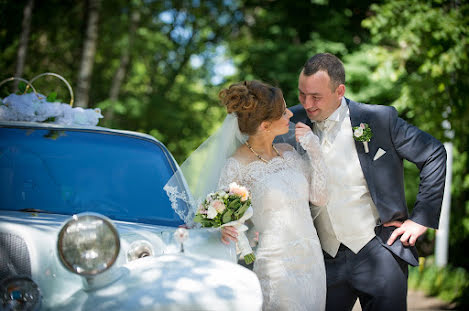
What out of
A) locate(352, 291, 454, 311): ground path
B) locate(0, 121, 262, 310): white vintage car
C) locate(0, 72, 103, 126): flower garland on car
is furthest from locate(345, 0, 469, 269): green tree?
locate(0, 121, 262, 310): white vintage car

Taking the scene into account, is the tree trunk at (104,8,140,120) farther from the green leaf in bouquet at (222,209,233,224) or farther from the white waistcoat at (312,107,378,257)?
the green leaf in bouquet at (222,209,233,224)

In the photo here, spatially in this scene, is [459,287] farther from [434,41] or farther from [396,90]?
[396,90]

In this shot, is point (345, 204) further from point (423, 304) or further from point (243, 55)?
point (243, 55)

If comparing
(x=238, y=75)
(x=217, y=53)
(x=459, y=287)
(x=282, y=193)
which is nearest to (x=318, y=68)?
(x=282, y=193)

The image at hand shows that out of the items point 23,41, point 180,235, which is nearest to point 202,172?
point 180,235

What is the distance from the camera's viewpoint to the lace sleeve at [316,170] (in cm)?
343

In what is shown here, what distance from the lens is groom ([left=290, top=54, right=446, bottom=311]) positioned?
341 centimetres

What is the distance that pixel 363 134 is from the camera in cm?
351

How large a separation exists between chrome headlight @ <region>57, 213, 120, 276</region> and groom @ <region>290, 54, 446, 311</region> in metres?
1.73

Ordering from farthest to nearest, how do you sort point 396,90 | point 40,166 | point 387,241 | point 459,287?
point 396,90, point 459,287, point 387,241, point 40,166

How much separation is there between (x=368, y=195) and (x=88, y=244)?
6.90 ft

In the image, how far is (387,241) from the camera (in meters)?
3.44

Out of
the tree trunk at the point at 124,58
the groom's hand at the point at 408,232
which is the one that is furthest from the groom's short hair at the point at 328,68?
the tree trunk at the point at 124,58

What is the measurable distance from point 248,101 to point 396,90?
8.24 metres
